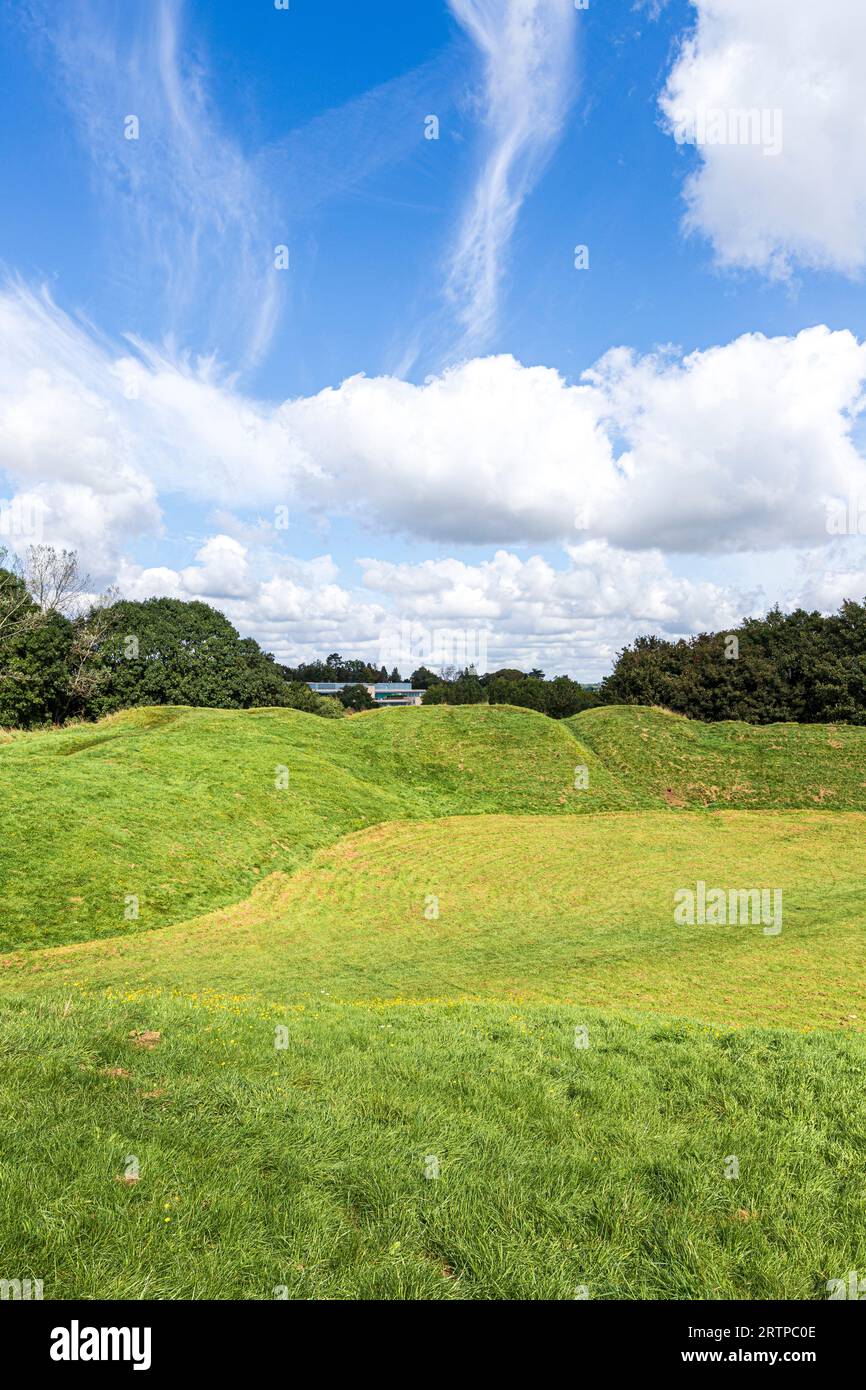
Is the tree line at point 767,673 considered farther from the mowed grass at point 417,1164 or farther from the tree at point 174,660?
the mowed grass at point 417,1164

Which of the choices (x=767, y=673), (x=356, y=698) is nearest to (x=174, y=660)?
(x=767, y=673)

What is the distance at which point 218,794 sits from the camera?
24.3 metres

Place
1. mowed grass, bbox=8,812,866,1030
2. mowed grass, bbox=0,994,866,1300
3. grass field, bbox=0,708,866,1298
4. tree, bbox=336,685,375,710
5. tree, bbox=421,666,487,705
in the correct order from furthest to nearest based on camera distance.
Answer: tree, bbox=336,685,375,710 → tree, bbox=421,666,487,705 → mowed grass, bbox=8,812,866,1030 → grass field, bbox=0,708,866,1298 → mowed grass, bbox=0,994,866,1300

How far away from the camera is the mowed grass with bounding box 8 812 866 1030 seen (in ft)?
35.9

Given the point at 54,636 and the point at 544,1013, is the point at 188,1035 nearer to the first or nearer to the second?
the point at 544,1013

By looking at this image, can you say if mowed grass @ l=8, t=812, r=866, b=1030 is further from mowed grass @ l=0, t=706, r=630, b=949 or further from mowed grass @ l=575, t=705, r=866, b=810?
mowed grass @ l=575, t=705, r=866, b=810

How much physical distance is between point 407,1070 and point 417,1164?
1644 millimetres

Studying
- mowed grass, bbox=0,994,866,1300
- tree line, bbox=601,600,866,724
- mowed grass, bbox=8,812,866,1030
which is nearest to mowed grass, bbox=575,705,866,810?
mowed grass, bbox=8,812,866,1030

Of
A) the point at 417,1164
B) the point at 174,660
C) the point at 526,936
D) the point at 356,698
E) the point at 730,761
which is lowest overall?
the point at 526,936

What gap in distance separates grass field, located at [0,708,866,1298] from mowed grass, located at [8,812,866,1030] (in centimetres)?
10

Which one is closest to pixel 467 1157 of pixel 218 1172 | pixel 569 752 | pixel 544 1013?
pixel 218 1172

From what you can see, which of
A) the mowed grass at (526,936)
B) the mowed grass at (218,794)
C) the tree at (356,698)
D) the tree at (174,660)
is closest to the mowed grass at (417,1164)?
the mowed grass at (526,936)

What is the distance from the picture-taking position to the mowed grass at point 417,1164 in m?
3.53

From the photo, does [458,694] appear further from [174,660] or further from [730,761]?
[730,761]
